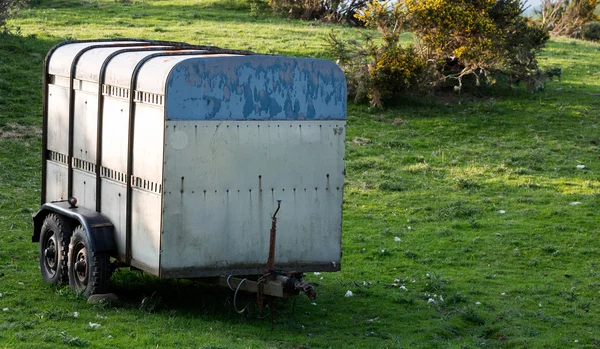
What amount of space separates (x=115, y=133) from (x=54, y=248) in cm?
198

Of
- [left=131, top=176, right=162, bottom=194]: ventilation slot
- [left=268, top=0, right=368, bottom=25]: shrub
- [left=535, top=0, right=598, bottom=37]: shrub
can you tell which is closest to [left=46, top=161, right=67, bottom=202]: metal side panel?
[left=131, top=176, right=162, bottom=194]: ventilation slot

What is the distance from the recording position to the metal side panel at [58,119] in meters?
11.5

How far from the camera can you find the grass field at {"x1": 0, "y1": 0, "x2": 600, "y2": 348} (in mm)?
9922

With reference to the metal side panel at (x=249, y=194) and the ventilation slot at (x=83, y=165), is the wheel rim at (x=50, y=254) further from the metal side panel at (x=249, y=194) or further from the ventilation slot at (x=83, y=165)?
the metal side panel at (x=249, y=194)

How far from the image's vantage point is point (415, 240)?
14.7 meters

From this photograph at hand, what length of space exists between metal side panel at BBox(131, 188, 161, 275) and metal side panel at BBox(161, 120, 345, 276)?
5.3 inches

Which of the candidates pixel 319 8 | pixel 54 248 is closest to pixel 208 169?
pixel 54 248

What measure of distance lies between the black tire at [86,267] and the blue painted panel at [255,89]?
6.85ft

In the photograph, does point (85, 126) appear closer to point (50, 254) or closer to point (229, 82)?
point (50, 254)

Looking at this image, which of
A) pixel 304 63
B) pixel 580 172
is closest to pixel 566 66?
pixel 580 172

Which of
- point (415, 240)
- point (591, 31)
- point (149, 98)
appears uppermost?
point (591, 31)

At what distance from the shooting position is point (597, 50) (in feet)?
112

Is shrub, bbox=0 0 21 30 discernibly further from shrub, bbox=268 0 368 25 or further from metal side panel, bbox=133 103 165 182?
metal side panel, bbox=133 103 165 182

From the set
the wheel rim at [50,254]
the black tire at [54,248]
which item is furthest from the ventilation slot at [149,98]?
the wheel rim at [50,254]
